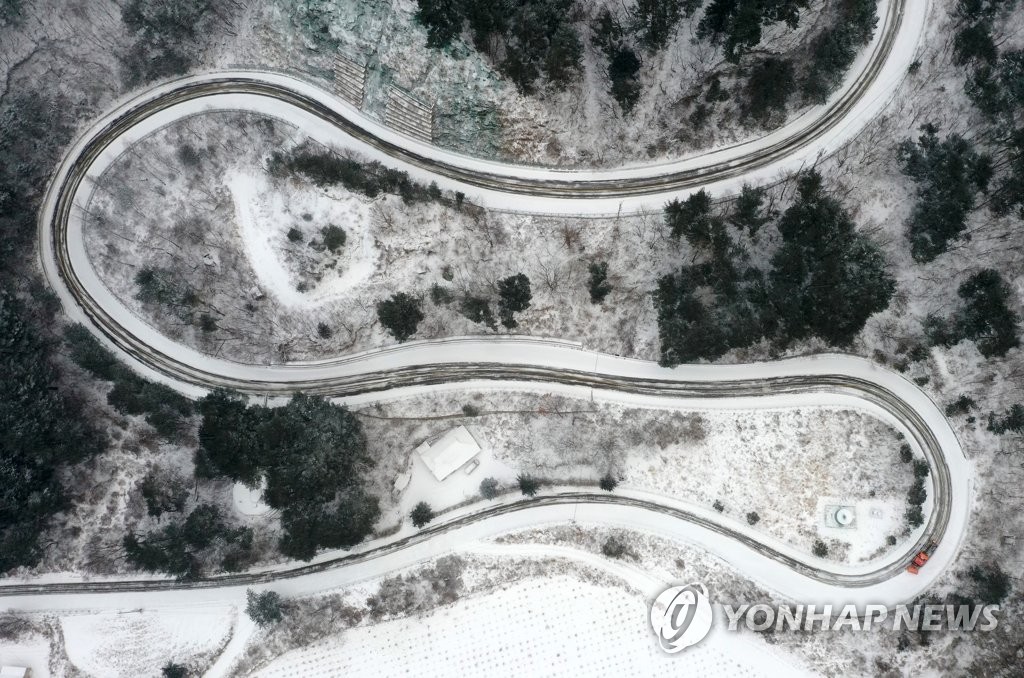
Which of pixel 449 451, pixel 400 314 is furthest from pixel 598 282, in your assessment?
pixel 449 451

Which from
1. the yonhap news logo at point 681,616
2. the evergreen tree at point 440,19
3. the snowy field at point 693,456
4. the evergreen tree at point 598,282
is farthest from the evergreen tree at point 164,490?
the evergreen tree at point 440,19

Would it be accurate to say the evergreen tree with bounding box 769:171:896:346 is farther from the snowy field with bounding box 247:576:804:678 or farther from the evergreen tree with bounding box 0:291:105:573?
the evergreen tree with bounding box 0:291:105:573

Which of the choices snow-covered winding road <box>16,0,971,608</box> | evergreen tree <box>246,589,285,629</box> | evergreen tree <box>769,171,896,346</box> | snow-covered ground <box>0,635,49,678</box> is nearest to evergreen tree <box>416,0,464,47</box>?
snow-covered winding road <box>16,0,971,608</box>

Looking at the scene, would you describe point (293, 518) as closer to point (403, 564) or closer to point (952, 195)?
point (403, 564)

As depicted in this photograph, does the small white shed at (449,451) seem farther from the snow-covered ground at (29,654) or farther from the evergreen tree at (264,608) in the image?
the snow-covered ground at (29,654)

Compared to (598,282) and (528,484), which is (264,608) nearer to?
(528,484)

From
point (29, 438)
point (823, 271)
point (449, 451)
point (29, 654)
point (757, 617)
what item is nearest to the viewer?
point (823, 271)
